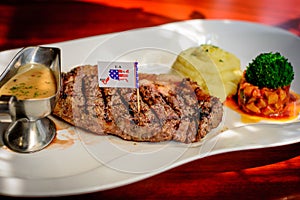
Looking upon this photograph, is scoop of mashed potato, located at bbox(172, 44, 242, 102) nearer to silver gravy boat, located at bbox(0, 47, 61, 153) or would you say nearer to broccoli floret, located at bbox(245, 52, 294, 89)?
broccoli floret, located at bbox(245, 52, 294, 89)

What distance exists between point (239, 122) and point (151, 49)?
1.09 metres

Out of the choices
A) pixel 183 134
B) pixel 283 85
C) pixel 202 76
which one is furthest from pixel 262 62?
pixel 183 134

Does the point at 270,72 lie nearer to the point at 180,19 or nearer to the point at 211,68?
the point at 211,68

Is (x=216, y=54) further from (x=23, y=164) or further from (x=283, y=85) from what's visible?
(x=23, y=164)

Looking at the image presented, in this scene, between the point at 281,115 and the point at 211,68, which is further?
the point at 211,68

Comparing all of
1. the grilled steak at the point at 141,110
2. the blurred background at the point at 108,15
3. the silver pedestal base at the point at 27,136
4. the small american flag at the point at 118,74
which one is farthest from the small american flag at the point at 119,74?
the blurred background at the point at 108,15

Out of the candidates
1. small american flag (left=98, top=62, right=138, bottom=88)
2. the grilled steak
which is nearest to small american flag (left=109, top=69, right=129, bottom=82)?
small american flag (left=98, top=62, right=138, bottom=88)

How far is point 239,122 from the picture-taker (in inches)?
133

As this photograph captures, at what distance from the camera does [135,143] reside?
3025 millimetres

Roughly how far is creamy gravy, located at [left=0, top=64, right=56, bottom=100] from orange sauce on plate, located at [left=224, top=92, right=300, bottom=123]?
58.1 inches

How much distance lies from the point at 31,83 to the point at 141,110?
31.6 inches

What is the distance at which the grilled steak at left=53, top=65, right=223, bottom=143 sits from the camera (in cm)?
300

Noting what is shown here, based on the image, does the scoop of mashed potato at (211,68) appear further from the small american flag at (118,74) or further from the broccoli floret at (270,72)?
the small american flag at (118,74)

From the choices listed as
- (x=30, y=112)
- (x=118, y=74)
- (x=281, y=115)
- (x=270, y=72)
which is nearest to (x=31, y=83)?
(x=30, y=112)
